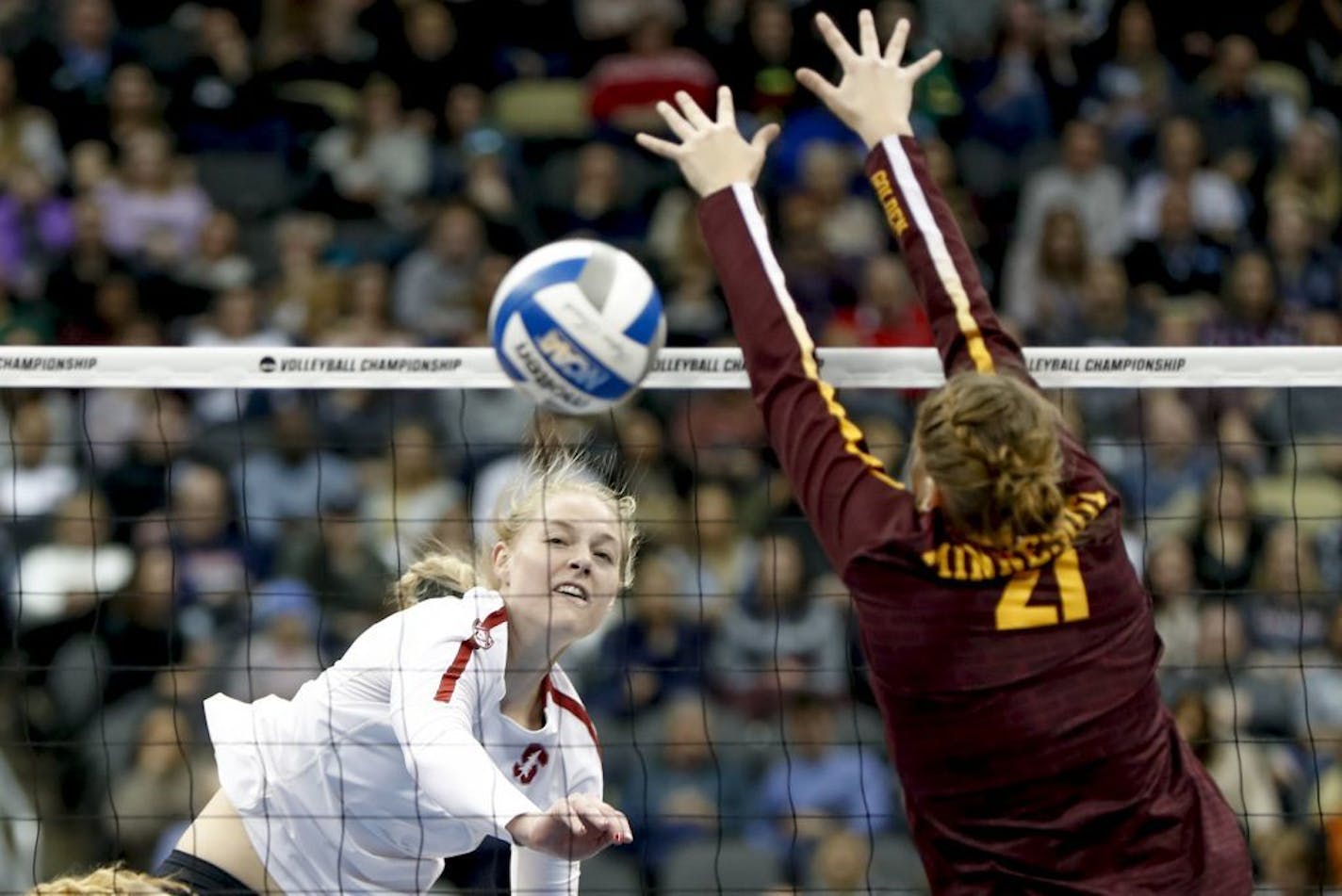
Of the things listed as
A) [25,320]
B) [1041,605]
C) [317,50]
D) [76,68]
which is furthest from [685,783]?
[76,68]

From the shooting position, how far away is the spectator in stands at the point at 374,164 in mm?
10766

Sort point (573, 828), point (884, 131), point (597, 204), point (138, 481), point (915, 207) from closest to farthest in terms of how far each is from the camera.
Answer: point (573, 828) < point (915, 207) < point (884, 131) < point (138, 481) < point (597, 204)

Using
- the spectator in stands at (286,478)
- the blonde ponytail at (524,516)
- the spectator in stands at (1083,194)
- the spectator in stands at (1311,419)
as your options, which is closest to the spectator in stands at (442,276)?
the spectator in stands at (286,478)

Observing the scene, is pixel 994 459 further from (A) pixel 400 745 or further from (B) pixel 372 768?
(B) pixel 372 768

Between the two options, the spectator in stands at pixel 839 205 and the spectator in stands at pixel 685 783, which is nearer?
the spectator in stands at pixel 685 783

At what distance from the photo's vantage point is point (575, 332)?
4.44 meters

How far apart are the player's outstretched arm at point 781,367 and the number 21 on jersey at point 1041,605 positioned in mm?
227

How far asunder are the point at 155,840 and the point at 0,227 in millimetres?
3721

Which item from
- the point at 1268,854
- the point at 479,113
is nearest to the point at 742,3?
the point at 479,113

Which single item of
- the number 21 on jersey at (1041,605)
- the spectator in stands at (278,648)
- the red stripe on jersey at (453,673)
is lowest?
the red stripe on jersey at (453,673)

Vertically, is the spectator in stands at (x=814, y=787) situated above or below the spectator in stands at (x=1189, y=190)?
below

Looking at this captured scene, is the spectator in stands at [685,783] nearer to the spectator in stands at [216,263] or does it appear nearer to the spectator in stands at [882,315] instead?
the spectator in stands at [882,315]

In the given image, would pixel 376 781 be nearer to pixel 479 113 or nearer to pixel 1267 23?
pixel 479 113

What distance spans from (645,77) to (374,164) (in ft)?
5.10
